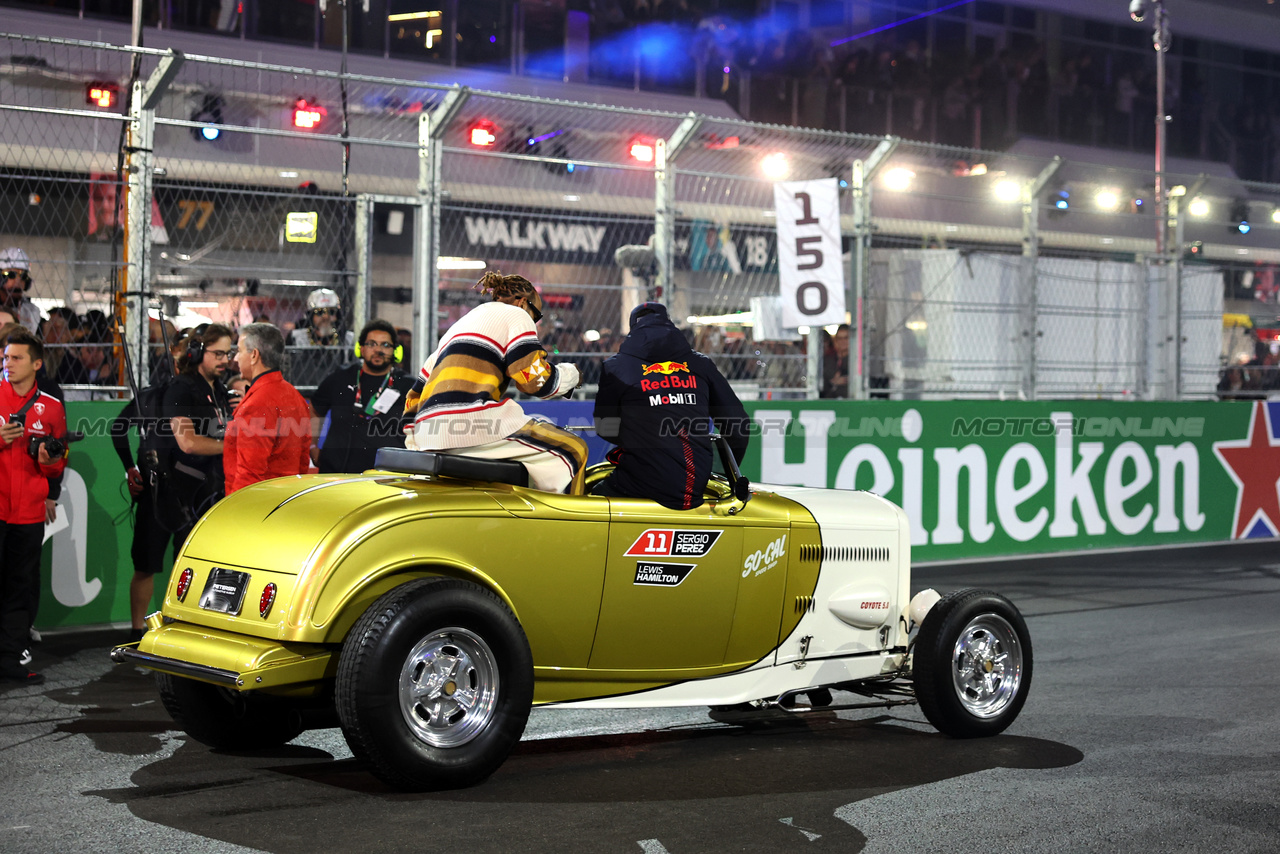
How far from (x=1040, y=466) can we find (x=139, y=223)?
8227 millimetres

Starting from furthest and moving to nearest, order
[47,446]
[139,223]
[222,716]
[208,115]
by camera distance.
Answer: [208,115], [139,223], [47,446], [222,716]

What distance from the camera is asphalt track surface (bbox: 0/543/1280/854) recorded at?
439 cm

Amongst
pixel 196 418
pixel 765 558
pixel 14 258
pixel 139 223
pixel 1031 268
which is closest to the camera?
pixel 765 558

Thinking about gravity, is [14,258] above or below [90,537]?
above

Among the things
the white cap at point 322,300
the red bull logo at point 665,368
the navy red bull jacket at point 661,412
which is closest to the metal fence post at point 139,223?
the white cap at point 322,300

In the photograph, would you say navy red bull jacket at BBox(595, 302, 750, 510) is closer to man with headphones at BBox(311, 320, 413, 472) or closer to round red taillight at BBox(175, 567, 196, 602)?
round red taillight at BBox(175, 567, 196, 602)

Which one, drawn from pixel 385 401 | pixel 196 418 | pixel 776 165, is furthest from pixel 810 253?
pixel 196 418

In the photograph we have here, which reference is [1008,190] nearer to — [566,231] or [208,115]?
[566,231]

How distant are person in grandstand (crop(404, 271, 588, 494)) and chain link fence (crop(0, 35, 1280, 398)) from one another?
12.3 ft

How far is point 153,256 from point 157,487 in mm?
1668

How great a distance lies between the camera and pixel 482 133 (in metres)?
10.2

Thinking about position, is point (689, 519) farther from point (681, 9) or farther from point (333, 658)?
point (681, 9)

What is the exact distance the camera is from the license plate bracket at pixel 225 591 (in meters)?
4.83

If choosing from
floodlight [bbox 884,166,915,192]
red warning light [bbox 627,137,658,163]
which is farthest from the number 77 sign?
red warning light [bbox 627,137,658,163]
